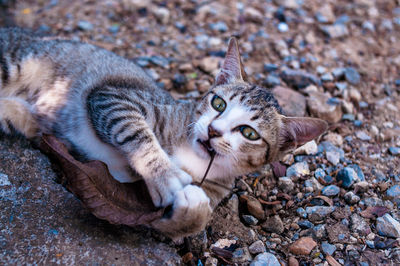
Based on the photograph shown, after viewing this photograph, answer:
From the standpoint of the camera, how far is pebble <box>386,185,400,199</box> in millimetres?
3043

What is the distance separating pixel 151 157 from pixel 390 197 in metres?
1.98

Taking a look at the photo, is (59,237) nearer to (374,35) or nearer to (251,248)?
(251,248)

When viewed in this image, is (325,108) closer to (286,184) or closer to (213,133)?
(286,184)

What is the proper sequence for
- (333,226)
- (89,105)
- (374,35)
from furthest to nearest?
(374,35)
(89,105)
(333,226)

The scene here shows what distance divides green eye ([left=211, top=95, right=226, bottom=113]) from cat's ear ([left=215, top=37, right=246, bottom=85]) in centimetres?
32

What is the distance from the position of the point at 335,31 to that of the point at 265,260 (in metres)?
4.02

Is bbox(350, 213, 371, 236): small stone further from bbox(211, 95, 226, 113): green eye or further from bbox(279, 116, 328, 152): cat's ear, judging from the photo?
bbox(211, 95, 226, 113): green eye

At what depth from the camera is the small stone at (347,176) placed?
10.4 ft

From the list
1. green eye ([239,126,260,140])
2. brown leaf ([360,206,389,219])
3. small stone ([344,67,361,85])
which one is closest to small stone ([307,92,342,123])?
small stone ([344,67,361,85])

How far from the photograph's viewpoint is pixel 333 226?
2777mm

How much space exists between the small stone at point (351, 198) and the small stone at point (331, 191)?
8cm

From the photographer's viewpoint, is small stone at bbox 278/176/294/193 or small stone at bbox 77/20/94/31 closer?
small stone at bbox 278/176/294/193

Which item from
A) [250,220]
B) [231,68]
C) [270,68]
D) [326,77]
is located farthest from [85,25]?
[250,220]

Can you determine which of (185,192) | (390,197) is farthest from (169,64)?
(390,197)
